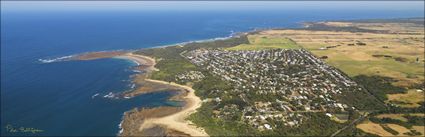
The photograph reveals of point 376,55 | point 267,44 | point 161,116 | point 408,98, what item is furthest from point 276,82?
point 267,44

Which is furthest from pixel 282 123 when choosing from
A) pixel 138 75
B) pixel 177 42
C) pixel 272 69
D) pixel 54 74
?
pixel 177 42

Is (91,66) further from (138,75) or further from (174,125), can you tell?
(174,125)

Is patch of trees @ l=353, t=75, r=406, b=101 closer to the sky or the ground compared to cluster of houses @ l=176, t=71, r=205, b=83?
closer to the ground

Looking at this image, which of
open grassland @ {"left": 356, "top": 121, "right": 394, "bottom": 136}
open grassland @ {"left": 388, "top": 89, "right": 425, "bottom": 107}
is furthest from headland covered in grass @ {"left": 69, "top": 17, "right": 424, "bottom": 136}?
open grassland @ {"left": 388, "top": 89, "right": 425, "bottom": 107}

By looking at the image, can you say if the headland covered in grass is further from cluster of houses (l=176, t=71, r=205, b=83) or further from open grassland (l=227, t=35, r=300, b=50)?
open grassland (l=227, t=35, r=300, b=50)

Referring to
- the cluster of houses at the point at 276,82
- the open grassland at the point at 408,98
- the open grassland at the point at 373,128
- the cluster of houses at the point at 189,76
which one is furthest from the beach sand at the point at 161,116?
the open grassland at the point at 408,98

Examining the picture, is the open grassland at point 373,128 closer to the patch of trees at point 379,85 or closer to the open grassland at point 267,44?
the patch of trees at point 379,85
